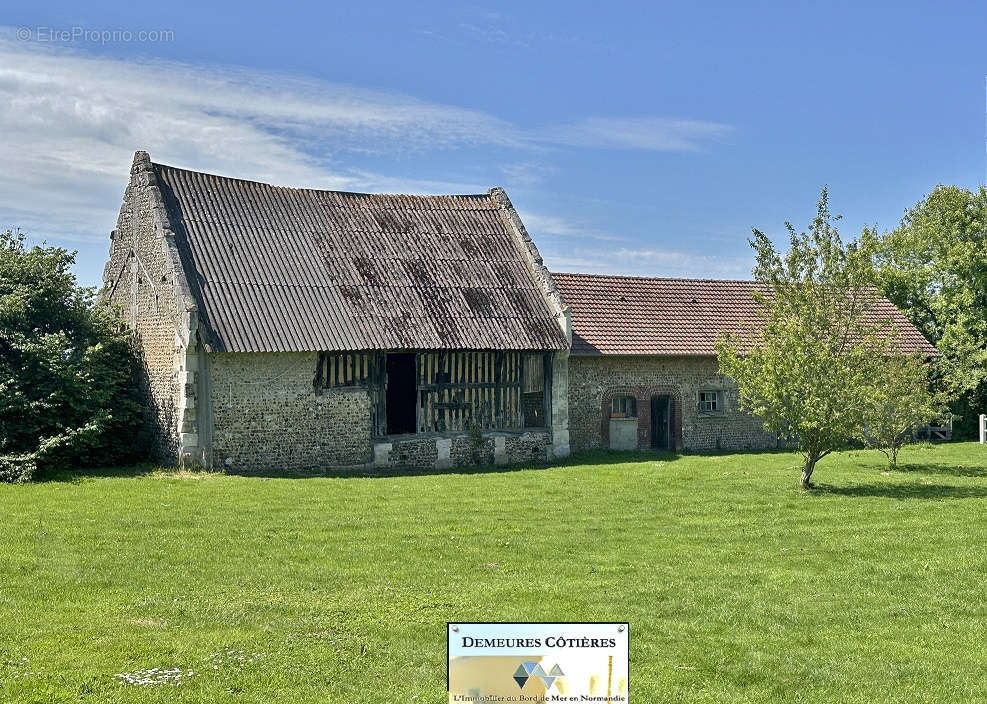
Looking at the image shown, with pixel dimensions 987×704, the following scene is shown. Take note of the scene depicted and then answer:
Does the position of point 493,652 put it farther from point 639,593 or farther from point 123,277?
point 123,277

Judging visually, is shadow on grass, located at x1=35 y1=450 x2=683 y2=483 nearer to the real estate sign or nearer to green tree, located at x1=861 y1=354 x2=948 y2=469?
green tree, located at x1=861 y1=354 x2=948 y2=469

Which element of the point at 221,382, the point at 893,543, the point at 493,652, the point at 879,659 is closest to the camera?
the point at 493,652

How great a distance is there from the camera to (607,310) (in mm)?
30453

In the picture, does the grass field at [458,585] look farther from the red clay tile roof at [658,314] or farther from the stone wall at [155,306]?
the red clay tile roof at [658,314]

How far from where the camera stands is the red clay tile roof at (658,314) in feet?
95.8

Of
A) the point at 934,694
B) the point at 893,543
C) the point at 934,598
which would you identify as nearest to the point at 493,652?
the point at 934,694

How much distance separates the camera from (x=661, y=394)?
2973 centimetres

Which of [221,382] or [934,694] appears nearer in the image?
[934,694]

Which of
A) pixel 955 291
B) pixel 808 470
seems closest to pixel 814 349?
pixel 808 470

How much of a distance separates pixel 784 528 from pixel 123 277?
18.3 meters

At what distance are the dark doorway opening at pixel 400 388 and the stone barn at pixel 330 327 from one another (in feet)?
0.16

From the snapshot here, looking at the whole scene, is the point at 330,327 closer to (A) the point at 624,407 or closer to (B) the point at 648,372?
(A) the point at 624,407

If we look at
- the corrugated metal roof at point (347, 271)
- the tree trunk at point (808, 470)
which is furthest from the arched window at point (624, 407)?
the tree trunk at point (808, 470)

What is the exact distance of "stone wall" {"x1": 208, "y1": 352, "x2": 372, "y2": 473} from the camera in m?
22.5
